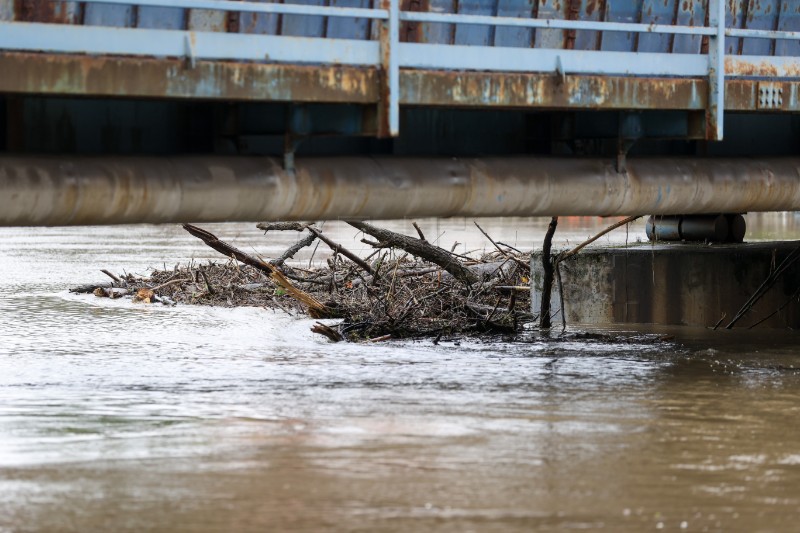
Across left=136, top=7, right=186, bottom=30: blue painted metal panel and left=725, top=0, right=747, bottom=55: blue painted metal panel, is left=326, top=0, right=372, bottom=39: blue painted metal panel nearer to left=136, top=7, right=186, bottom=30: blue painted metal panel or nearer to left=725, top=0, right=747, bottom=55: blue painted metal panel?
left=136, top=7, right=186, bottom=30: blue painted metal panel

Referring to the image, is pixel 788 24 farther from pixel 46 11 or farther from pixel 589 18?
pixel 46 11

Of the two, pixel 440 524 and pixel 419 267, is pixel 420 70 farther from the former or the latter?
pixel 419 267

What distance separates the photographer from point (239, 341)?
17500 millimetres

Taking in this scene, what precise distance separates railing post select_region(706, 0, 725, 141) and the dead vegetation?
5418 millimetres

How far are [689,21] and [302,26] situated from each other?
4.24 meters

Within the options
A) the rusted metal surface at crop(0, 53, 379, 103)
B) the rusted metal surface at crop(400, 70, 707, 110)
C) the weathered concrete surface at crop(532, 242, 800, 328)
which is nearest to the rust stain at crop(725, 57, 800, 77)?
the rusted metal surface at crop(400, 70, 707, 110)

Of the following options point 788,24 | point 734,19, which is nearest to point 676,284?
point 788,24

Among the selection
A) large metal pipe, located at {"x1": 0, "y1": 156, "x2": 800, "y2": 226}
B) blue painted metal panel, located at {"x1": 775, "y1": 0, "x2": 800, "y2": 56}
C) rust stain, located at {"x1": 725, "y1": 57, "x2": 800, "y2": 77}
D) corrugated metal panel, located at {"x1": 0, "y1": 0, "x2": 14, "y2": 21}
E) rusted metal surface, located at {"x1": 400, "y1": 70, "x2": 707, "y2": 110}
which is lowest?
large metal pipe, located at {"x1": 0, "y1": 156, "x2": 800, "y2": 226}

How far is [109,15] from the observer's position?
1062 cm

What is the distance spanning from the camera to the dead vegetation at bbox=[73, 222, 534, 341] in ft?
57.6

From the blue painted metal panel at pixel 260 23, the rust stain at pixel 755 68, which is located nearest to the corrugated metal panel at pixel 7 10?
the blue painted metal panel at pixel 260 23

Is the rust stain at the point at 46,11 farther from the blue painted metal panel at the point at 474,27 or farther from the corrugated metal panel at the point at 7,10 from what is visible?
the blue painted metal panel at the point at 474,27

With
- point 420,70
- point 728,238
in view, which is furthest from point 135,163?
point 728,238

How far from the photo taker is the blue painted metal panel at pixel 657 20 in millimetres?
13516
